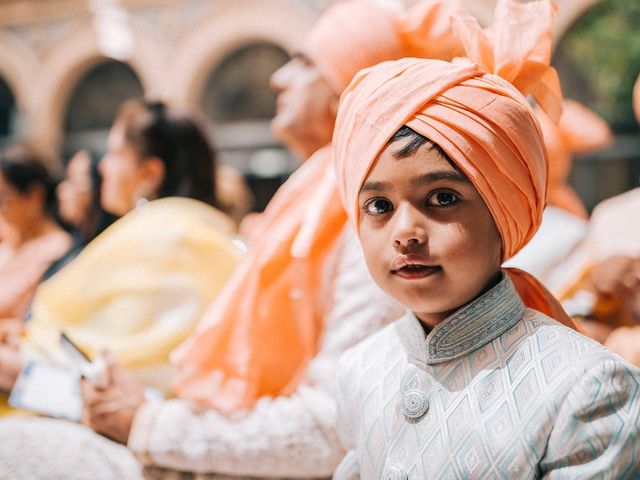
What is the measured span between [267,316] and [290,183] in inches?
14.2

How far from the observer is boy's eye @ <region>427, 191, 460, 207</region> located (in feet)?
2.87

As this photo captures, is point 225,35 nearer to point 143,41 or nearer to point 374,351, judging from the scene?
point 143,41

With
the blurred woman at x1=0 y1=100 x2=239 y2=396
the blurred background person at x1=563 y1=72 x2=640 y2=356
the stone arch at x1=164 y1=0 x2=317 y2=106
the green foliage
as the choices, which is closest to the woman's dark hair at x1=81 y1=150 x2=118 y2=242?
the blurred woman at x1=0 y1=100 x2=239 y2=396

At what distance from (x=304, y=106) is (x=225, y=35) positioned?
5027mm

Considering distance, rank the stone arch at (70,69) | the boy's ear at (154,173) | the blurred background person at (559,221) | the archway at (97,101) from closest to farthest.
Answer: the blurred background person at (559,221) → the boy's ear at (154,173) → the stone arch at (70,69) → the archway at (97,101)

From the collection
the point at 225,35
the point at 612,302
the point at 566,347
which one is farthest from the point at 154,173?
the point at 225,35

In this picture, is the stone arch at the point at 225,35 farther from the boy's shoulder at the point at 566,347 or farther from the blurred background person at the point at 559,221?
the boy's shoulder at the point at 566,347

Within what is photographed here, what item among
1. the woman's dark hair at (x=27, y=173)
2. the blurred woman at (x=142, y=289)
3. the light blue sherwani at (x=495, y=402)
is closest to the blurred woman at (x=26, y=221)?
the woman's dark hair at (x=27, y=173)

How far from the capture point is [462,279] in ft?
2.88

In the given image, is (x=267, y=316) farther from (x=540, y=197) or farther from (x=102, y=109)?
(x=102, y=109)

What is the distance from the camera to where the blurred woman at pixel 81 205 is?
2.85 meters

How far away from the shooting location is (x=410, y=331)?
1.00 m

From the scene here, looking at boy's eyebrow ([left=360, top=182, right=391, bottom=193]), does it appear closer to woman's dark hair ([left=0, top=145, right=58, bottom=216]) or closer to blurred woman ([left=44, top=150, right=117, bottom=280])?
blurred woman ([left=44, top=150, right=117, bottom=280])

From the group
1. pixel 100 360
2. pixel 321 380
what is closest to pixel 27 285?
pixel 100 360
